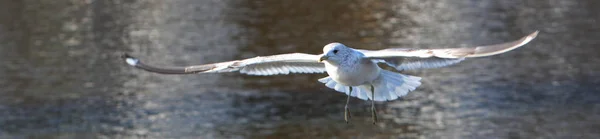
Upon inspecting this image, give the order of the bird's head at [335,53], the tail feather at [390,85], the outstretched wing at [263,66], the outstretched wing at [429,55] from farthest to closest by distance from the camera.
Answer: the tail feather at [390,85] < the outstretched wing at [263,66] < the bird's head at [335,53] < the outstretched wing at [429,55]

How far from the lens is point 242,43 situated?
75.2 feet

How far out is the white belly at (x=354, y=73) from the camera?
30.0ft

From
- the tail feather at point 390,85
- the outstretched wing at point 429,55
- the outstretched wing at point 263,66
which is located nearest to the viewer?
the outstretched wing at point 429,55

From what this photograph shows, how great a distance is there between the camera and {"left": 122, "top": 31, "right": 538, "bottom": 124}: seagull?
8844mm

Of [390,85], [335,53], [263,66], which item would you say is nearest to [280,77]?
[263,66]

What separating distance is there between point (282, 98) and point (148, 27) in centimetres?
909

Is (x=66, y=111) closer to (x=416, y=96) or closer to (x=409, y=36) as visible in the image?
(x=416, y=96)

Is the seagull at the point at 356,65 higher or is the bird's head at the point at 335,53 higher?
the bird's head at the point at 335,53

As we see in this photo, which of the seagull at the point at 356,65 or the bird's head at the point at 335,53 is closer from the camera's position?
the seagull at the point at 356,65

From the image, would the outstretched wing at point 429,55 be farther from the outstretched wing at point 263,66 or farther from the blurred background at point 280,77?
the blurred background at point 280,77

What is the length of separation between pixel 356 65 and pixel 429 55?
2.71ft

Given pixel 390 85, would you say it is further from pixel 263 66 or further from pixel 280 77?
pixel 280 77

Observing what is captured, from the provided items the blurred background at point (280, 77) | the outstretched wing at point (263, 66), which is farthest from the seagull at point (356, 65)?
the blurred background at point (280, 77)

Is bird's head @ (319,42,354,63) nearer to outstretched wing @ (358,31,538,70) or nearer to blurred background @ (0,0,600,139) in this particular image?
outstretched wing @ (358,31,538,70)
